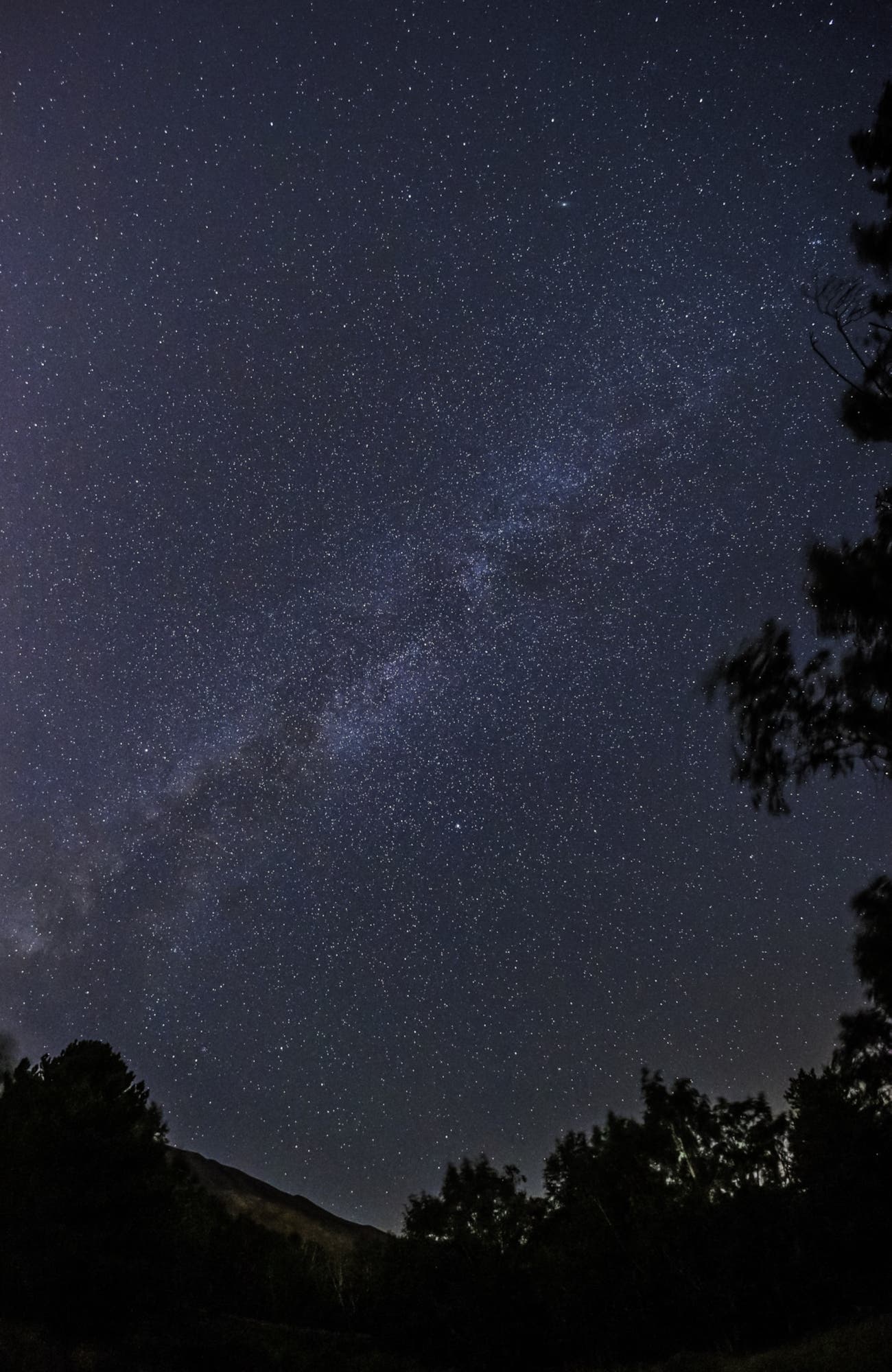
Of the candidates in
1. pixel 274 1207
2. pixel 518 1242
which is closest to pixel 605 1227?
pixel 518 1242

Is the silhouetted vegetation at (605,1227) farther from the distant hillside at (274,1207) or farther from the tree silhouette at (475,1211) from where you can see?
the distant hillside at (274,1207)

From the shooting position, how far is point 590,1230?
3028 cm

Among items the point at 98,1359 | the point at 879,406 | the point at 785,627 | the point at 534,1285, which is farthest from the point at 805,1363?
the point at 534,1285

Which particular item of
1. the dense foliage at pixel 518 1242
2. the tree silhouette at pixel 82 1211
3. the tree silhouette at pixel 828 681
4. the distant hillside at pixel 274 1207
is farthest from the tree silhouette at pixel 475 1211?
the distant hillside at pixel 274 1207

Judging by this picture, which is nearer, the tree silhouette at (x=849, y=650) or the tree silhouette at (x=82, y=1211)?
the tree silhouette at (x=849, y=650)

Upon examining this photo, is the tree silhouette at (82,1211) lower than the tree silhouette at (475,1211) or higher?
higher

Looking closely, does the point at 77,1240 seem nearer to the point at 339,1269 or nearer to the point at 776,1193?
the point at 776,1193

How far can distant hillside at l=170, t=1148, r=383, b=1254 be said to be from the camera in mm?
124312

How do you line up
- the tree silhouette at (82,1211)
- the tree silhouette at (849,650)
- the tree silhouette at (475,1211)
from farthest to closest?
the tree silhouette at (475,1211) → the tree silhouette at (82,1211) → the tree silhouette at (849,650)

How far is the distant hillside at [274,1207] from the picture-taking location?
408ft

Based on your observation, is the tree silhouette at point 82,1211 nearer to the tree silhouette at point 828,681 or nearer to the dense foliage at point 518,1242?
the dense foliage at point 518,1242

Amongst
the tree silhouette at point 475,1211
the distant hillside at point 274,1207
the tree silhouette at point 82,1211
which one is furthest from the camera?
the distant hillside at point 274,1207

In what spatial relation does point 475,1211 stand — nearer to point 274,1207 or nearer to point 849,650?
point 849,650

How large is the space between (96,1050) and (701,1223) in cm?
2027
